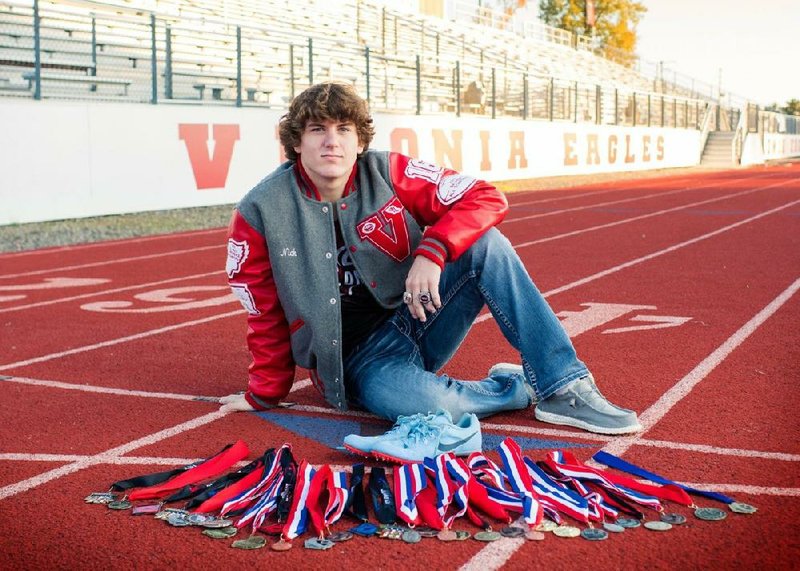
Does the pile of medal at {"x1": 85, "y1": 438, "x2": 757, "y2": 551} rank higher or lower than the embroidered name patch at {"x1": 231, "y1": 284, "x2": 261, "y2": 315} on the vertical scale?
lower

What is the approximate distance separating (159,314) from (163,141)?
7.60 m

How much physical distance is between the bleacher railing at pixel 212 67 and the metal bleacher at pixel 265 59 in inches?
1.0

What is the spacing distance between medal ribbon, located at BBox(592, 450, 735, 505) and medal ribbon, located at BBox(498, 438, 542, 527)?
0.30 meters

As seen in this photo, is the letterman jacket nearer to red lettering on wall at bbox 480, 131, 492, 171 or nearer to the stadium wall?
the stadium wall

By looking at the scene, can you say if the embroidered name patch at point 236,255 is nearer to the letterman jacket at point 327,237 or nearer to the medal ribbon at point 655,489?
the letterman jacket at point 327,237

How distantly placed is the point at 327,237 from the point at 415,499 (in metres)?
1.25

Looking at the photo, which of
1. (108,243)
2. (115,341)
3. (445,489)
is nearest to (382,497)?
(445,489)

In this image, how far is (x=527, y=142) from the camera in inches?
1065

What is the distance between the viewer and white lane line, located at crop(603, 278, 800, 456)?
4070 mm

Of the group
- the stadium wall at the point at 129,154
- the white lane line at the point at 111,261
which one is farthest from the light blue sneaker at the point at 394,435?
the stadium wall at the point at 129,154

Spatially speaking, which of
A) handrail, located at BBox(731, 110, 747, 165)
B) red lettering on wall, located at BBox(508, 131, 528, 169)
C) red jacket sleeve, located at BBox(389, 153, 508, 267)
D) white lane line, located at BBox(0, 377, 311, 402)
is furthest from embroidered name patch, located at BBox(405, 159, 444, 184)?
handrail, located at BBox(731, 110, 747, 165)

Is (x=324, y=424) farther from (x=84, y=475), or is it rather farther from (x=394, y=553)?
(x=394, y=553)

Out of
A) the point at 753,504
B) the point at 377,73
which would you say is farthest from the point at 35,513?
the point at 377,73

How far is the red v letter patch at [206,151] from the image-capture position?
1498 cm
